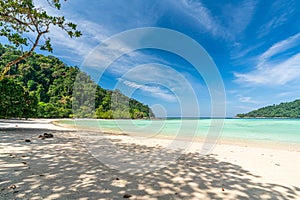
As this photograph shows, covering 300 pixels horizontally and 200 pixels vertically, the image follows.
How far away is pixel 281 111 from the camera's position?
83.8m

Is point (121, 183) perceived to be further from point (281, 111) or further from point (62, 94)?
point (281, 111)

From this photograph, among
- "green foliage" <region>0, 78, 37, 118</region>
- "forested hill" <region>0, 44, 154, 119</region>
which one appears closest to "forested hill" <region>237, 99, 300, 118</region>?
"forested hill" <region>0, 44, 154, 119</region>

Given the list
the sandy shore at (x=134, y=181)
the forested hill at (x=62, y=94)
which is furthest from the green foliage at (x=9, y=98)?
the forested hill at (x=62, y=94)

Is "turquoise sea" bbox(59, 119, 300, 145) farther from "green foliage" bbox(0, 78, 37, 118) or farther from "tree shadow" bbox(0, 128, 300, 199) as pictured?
"tree shadow" bbox(0, 128, 300, 199)

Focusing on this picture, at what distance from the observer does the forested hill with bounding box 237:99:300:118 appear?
76250 mm

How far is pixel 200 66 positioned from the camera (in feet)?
25.8

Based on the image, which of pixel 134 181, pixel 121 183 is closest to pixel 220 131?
pixel 134 181

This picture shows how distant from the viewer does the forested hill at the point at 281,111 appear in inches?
3002

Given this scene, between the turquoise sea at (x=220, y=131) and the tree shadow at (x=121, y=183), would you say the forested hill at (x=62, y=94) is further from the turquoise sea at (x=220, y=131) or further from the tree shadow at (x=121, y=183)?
the tree shadow at (x=121, y=183)

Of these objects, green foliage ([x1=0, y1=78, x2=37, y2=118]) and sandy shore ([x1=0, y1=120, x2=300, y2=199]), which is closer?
sandy shore ([x1=0, y1=120, x2=300, y2=199])

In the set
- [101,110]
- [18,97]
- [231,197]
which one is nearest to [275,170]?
[231,197]

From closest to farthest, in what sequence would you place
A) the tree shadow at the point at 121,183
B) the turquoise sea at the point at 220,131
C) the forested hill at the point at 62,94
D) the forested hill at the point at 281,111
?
the tree shadow at the point at 121,183 → the turquoise sea at the point at 220,131 → the forested hill at the point at 62,94 → the forested hill at the point at 281,111

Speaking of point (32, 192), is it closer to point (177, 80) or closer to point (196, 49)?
point (196, 49)

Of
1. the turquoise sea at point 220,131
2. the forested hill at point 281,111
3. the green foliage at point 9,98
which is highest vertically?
the forested hill at point 281,111
